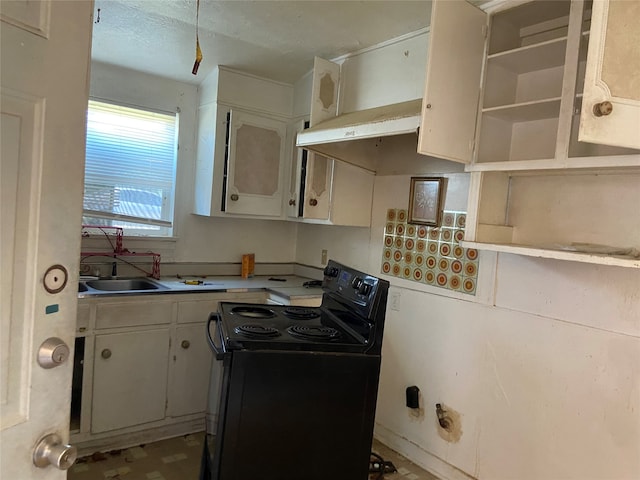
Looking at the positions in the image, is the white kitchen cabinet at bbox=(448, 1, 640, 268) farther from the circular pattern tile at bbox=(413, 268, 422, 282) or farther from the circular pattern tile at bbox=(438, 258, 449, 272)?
the circular pattern tile at bbox=(413, 268, 422, 282)

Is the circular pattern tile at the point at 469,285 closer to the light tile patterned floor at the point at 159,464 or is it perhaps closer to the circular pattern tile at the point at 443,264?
the circular pattern tile at the point at 443,264

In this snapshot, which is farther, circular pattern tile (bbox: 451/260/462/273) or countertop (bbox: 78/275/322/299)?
countertop (bbox: 78/275/322/299)

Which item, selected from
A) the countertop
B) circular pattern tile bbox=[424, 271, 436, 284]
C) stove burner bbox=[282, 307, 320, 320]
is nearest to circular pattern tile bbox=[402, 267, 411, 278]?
circular pattern tile bbox=[424, 271, 436, 284]

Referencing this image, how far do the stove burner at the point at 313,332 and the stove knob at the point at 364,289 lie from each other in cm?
19

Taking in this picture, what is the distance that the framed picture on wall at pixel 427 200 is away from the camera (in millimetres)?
2574

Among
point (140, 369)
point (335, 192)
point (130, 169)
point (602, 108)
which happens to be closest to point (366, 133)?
point (335, 192)

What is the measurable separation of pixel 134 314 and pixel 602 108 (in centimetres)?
234

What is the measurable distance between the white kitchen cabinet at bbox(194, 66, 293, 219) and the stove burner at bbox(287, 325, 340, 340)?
146 centimetres

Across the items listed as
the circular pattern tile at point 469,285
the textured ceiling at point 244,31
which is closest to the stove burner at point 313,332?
the circular pattern tile at point 469,285

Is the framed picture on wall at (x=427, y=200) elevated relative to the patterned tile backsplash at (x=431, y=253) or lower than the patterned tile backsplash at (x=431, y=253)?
elevated

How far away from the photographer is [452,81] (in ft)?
6.39

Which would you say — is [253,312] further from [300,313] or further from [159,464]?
[159,464]

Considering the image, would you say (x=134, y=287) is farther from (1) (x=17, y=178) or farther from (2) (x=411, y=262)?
(1) (x=17, y=178)

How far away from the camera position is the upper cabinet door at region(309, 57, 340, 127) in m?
2.77
